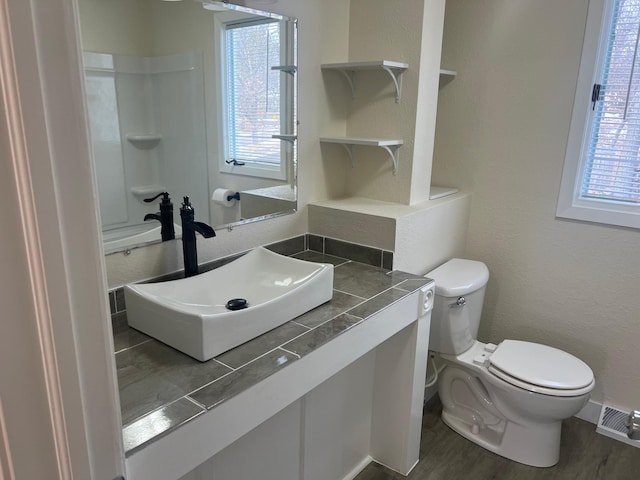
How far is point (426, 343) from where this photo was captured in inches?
73.6

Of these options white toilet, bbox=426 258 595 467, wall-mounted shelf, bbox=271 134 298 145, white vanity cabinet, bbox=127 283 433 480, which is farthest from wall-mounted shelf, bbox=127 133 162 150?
white toilet, bbox=426 258 595 467

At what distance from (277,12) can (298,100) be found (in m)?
0.33

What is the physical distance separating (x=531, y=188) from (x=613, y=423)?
1.18 metres

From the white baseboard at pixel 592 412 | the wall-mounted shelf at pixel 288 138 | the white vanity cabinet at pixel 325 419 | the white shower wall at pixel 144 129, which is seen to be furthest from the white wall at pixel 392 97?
the white baseboard at pixel 592 412

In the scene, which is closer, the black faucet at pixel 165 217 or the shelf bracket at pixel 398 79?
the black faucet at pixel 165 217

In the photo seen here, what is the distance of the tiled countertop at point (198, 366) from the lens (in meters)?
0.96

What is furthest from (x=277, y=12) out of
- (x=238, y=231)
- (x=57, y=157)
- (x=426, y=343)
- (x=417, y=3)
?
(x=57, y=157)

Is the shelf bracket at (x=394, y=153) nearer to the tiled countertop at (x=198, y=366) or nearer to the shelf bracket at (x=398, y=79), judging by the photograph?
the shelf bracket at (x=398, y=79)

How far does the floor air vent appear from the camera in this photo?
215 centimetres

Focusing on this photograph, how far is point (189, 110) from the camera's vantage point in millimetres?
1530

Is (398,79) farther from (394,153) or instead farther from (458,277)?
(458,277)

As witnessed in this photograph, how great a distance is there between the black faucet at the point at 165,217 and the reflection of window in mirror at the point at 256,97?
26 cm

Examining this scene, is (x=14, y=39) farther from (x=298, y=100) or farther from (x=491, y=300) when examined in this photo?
(x=491, y=300)

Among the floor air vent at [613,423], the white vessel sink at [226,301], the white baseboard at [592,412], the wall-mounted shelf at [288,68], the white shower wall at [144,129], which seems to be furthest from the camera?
the white baseboard at [592,412]
